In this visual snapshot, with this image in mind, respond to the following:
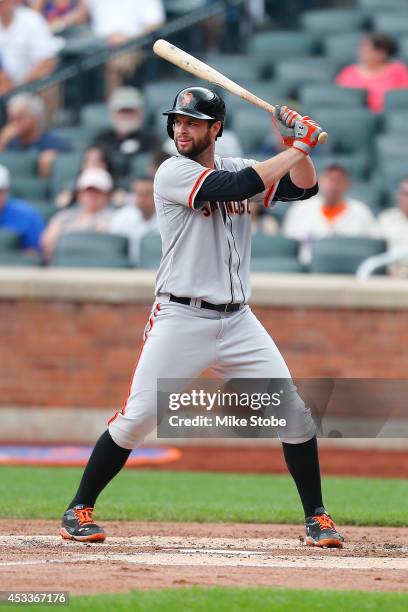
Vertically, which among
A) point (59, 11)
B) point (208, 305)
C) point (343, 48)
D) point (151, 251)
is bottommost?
point (208, 305)

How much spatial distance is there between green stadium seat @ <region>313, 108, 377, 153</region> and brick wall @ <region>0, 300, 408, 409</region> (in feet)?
8.78

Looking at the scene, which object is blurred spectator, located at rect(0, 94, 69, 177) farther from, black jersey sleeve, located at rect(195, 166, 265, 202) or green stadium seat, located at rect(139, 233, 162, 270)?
black jersey sleeve, located at rect(195, 166, 265, 202)

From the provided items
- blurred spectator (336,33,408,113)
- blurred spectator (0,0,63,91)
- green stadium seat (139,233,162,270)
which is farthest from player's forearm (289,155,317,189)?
blurred spectator (0,0,63,91)

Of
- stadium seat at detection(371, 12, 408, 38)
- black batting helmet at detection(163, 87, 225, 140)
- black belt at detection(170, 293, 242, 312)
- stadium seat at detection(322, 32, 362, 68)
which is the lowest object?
black belt at detection(170, 293, 242, 312)

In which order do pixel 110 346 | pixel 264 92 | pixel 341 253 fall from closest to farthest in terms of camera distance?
pixel 110 346 → pixel 341 253 → pixel 264 92

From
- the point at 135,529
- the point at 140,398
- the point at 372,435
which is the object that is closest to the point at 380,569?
the point at 140,398

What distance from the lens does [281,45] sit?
14.0 meters

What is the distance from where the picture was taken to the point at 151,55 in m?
14.4

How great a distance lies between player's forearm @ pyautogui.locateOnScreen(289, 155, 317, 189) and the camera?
5648 mm

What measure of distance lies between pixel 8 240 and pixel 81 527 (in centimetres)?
578

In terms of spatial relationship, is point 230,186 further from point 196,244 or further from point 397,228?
point 397,228

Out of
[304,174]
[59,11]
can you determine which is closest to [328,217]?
[304,174]

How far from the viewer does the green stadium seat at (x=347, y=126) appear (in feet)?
40.3

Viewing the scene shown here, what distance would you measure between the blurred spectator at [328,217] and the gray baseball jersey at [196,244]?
16.8ft
